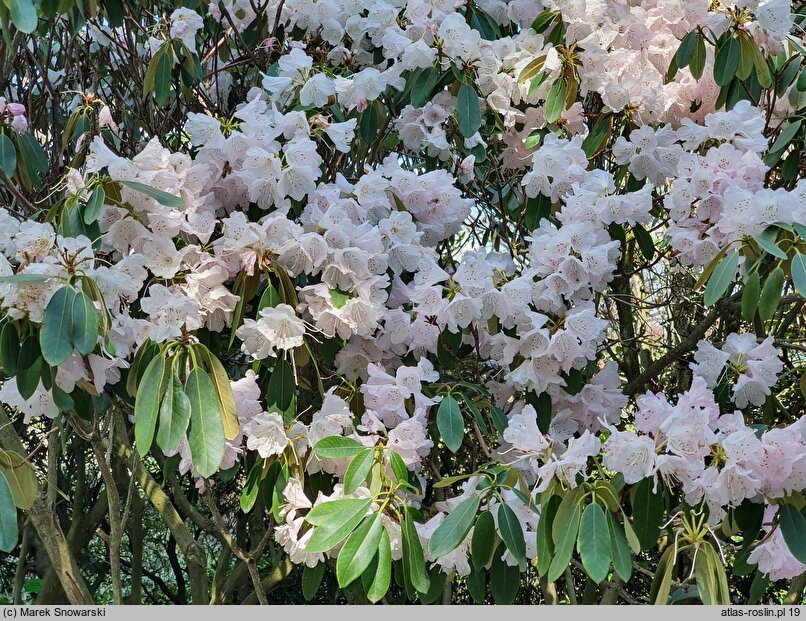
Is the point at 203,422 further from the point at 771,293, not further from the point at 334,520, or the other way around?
the point at 771,293

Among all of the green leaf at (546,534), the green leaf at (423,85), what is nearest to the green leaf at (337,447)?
A: the green leaf at (546,534)

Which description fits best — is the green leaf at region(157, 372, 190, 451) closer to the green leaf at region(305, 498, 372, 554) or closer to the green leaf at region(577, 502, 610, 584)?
the green leaf at region(305, 498, 372, 554)

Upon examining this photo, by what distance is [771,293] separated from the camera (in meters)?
1.53

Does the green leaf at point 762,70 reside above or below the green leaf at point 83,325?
above

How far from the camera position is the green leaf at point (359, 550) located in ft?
4.57

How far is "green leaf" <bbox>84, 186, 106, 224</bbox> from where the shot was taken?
1.63 m

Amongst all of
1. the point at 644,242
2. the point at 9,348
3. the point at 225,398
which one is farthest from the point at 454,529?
the point at 644,242

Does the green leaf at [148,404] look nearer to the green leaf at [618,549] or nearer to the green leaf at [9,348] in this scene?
the green leaf at [9,348]

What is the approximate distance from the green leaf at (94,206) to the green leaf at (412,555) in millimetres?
838

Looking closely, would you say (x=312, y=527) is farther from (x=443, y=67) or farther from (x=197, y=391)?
(x=443, y=67)

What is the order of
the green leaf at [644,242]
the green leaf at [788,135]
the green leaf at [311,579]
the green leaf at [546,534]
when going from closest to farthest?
the green leaf at [546,534] < the green leaf at [311,579] < the green leaf at [788,135] < the green leaf at [644,242]

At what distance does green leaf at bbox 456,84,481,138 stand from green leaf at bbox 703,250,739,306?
0.81 meters

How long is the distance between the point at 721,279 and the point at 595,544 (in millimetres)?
546

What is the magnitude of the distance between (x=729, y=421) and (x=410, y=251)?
2.66ft
